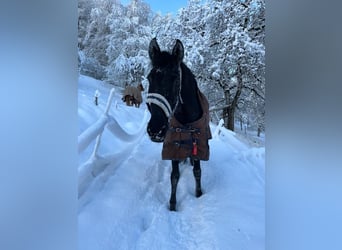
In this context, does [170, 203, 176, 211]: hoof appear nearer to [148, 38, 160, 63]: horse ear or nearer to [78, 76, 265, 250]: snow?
[78, 76, 265, 250]: snow

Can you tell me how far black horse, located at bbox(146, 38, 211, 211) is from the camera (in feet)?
2.88

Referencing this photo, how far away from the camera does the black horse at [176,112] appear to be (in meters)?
0.88

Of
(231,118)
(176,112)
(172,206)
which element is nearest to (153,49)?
(176,112)

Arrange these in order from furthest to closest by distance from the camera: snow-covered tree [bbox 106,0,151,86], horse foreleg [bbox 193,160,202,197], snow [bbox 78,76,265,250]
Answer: horse foreleg [bbox 193,160,202,197], snow-covered tree [bbox 106,0,151,86], snow [bbox 78,76,265,250]

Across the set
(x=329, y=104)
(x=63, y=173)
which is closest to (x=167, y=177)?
(x=63, y=173)

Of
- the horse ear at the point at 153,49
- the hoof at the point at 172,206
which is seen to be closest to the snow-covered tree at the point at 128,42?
the horse ear at the point at 153,49

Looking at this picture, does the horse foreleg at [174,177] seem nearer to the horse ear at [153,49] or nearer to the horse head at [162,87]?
the horse head at [162,87]

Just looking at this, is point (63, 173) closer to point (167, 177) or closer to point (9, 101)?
point (9, 101)

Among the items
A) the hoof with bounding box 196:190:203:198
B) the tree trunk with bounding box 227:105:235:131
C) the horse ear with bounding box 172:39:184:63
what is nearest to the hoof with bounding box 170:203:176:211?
the hoof with bounding box 196:190:203:198

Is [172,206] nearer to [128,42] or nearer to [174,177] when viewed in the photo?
[174,177]

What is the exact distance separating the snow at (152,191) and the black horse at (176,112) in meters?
0.06

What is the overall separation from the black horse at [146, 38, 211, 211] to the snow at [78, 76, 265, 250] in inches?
2.4

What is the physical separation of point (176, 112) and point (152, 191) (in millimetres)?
303

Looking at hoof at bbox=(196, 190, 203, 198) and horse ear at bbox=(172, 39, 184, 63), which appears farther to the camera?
hoof at bbox=(196, 190, 203, 198)
